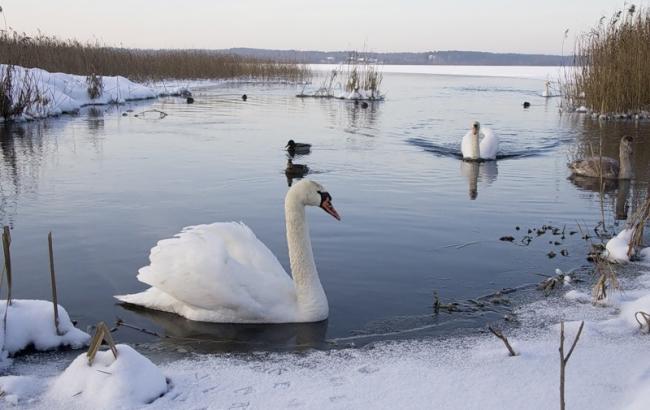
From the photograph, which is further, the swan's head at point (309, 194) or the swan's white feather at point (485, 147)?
the swan's white feather at point (485, 147)

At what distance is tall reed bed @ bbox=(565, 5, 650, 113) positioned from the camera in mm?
18109

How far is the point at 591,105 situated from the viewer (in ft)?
66.1

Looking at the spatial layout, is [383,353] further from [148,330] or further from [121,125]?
[121,125]

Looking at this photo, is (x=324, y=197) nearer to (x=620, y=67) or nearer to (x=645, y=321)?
(x=645, y=321)

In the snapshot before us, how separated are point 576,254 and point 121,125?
1347cm

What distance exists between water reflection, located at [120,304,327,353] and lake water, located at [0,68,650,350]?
0.02 m

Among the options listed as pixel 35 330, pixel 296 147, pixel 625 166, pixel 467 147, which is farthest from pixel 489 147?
pixel 35 330

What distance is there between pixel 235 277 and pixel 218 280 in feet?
0.38

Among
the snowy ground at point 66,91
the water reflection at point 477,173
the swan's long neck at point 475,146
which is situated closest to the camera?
the water reflection at point 477,173

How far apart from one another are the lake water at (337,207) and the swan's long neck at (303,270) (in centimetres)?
14

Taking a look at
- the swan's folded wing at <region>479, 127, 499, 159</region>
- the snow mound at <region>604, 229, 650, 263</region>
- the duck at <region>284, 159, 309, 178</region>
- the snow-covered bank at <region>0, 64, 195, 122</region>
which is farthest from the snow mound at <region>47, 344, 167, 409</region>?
the snow-covered bank at <region>0, 64, 195, 122</region>

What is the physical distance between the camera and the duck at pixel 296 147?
40.5 ft

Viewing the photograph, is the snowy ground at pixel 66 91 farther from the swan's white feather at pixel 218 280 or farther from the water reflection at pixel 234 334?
the water reflection at pixel 234 334

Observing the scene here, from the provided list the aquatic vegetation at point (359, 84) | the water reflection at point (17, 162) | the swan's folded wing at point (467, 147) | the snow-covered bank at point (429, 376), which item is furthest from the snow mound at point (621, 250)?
the aquatic vegetation at point (359, 84)
